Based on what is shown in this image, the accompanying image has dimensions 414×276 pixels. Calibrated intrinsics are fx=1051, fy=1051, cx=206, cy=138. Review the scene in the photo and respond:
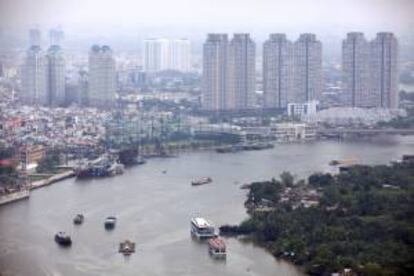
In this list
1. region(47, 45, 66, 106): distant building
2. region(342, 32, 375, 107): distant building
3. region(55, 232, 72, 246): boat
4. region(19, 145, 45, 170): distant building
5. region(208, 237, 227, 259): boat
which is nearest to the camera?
region(208, 237, 227, 259): boat

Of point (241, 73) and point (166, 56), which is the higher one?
point (166, 56)

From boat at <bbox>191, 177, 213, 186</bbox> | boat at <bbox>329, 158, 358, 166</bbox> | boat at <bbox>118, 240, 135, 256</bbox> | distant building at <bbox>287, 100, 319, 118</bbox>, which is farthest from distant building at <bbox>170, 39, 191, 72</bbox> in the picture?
boat at <bbox>118, 240, 135, 256</bbox>

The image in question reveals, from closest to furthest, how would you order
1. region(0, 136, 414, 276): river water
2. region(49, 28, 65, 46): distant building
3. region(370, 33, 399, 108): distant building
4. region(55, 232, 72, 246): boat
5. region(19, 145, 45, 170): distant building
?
region(0, 136, 414, 276): river water → region(55, 232, 72, 246): boat → region(19, 145, 45, 170): distant building → region(49, 28, 65, 46): distant building → region(370, 33, 399, 108): distant building

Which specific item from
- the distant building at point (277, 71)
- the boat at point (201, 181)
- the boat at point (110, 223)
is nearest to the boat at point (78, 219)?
the boat at point (110, 223)

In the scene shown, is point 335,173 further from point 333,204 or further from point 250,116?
point 250,116

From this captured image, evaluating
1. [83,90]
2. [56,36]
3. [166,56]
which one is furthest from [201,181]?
[166,56]

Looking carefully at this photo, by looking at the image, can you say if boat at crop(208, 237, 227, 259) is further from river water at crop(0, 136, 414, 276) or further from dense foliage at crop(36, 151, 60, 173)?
dense foliage at crop(36, 151, 60, 173)

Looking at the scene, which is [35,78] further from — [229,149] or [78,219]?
[78,219]
